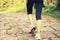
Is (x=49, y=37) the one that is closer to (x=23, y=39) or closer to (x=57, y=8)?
(x=23, y=39)

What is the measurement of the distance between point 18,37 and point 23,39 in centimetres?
30

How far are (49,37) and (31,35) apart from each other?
1.55ft

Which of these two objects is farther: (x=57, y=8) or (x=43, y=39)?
(x=57, y=8)

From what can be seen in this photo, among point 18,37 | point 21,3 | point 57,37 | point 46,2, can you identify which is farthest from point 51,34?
point 21,3

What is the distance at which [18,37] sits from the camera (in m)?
5.11

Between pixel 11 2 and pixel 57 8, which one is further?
pixel 11 2

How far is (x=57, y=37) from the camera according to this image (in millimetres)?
5027

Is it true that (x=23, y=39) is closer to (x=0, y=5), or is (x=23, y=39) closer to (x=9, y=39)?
(x=9, y=39)

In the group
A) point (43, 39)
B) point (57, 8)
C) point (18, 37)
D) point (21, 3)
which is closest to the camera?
point (43, 39)

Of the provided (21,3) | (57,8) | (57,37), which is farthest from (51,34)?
(21,3)

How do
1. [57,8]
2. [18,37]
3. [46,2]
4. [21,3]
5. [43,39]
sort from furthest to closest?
[21,3] < [46,2] < [57,8] < [18,37] < [43,39]

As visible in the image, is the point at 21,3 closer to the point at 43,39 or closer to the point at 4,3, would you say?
the point at 4,3

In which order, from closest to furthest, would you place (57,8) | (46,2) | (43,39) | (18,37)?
1. (43,39)
2. (18,37)
3. (57,8)
4. (46,2)

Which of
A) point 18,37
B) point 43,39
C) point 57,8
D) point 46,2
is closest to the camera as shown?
point 43,39
